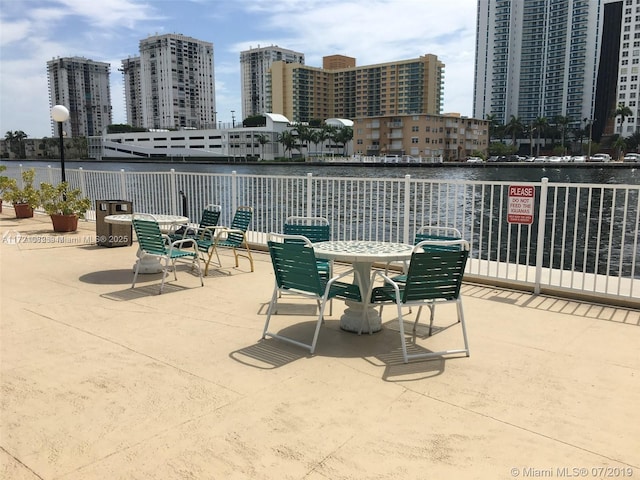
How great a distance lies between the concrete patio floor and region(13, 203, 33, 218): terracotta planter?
8058 mm

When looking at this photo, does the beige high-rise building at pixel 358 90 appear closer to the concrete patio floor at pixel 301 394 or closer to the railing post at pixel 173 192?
the railing post at pixel 173 192

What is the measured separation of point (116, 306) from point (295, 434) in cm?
321

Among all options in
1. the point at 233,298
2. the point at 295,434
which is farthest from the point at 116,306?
the point at 295,434

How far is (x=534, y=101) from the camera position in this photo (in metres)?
143

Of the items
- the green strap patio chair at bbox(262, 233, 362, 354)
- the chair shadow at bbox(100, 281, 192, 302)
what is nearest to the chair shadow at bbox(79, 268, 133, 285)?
the chair shadow at bbox(100, 281, 192, 302)

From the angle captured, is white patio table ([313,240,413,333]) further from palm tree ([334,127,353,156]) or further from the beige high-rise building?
the beige high-rise building

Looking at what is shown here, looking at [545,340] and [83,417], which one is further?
[545,340]

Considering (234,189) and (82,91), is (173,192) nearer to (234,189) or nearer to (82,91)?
(234,189)

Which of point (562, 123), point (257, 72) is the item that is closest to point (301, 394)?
point (562, 123)

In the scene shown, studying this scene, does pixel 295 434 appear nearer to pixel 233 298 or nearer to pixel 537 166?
pixel 233 298

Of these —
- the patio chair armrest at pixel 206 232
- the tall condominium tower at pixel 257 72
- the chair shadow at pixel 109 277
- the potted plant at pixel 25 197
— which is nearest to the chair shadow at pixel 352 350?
A: the chair shadow at pixel 109 277

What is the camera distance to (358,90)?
522 ft

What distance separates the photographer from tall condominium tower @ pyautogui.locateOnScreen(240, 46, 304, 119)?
16475cm

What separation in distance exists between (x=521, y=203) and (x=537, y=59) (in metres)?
157
